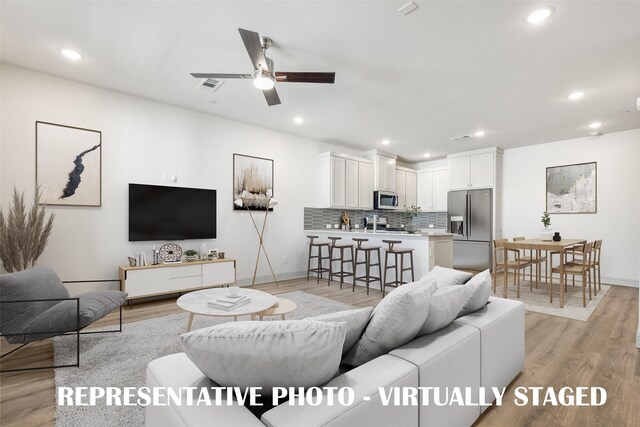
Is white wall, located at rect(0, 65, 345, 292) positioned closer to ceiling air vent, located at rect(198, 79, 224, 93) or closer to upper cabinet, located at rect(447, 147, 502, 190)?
ceiling air vent, located at rect(198, 79, 224, 93)

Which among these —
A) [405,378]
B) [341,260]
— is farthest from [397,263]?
[405,378]

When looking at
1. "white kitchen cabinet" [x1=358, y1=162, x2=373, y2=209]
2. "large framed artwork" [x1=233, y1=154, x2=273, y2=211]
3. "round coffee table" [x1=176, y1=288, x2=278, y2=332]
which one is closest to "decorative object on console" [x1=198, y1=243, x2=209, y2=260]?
"large framed artwork" [x1=233, y1=154, x2=273, y2=211]

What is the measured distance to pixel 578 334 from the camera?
9.84ft

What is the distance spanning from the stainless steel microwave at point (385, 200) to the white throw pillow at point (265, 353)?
6079 mm

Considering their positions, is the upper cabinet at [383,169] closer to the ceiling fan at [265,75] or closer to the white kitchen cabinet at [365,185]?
the white kitchen cabinet at [365,185]

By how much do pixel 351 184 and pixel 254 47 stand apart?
4236mm

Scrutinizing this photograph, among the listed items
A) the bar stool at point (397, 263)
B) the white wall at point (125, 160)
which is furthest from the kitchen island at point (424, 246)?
the white wall at point (125, 160)

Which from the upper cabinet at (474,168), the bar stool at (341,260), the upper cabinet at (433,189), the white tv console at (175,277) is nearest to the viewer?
the white tv console at (175,277)

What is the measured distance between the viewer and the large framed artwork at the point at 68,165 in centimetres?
348

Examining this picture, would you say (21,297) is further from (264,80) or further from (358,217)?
(358,217)

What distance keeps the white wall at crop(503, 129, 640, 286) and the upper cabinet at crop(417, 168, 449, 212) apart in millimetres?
1725

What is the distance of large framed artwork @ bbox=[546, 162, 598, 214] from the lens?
18.4ft

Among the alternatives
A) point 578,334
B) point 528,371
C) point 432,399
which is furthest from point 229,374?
point 578,334

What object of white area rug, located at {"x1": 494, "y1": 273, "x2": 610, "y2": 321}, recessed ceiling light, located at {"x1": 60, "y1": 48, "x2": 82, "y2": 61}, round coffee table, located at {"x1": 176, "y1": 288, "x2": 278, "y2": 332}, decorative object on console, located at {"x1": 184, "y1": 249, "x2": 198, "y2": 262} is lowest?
white area rug, located at {"x1": 494, "y1": 273, "x2": 610, "y2": 321}
